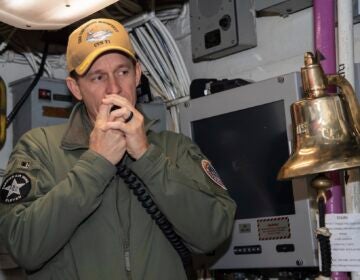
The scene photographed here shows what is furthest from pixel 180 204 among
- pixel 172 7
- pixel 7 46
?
pixel 7 46

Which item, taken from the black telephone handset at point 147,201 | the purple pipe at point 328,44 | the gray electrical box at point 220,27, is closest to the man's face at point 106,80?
the black telephone handset at point 147,201

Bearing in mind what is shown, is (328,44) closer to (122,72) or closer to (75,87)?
(122,72)

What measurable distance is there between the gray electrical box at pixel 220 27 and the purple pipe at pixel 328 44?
633 millimetres

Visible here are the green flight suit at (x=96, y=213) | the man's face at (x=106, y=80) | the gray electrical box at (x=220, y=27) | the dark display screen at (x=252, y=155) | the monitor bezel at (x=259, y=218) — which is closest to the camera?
the green flight suit at (x=96, y=213)

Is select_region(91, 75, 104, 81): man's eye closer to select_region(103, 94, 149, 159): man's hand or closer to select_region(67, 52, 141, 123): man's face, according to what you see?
select_region(67, 52, 141, 123): man's face

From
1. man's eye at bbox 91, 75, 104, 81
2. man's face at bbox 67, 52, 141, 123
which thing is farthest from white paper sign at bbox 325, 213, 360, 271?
man's eye at bbox 91, 75, 104, 81

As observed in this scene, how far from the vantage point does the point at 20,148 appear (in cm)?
193

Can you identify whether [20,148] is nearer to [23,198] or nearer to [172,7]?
[23,198]

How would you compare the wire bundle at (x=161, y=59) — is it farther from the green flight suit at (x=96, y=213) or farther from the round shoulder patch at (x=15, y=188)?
the round shoulder patch at (x=15, y=188)

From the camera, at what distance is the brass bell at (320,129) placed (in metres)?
1.32

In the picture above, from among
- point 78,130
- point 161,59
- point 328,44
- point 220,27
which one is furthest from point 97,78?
point 161,59

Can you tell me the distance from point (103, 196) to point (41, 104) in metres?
1.23

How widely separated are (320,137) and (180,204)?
0.52 metres

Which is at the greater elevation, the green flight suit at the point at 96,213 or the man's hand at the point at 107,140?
the man's hand at the point at 107,140
